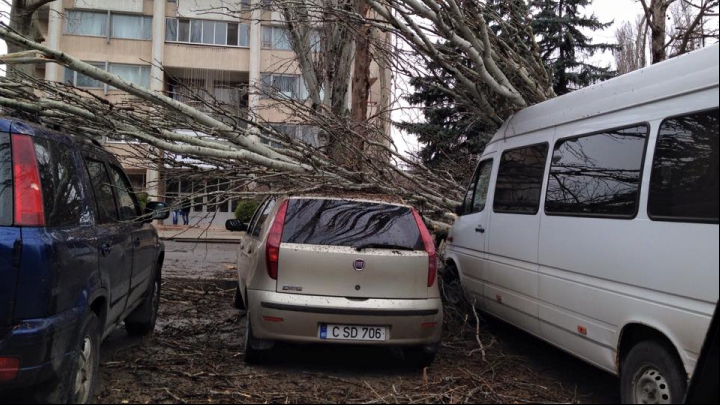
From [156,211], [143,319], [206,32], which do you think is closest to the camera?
[156,211]

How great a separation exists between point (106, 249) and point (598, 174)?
3.69m

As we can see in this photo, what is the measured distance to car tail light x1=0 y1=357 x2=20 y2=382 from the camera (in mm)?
2865

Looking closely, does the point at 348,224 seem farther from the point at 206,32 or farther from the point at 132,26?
the point at 132,26

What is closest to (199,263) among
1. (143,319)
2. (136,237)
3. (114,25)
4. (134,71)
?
(143,319)

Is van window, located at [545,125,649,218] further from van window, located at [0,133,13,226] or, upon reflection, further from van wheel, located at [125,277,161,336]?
van wheel, located at [125,277,161,336]

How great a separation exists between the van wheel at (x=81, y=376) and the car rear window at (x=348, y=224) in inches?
62.1

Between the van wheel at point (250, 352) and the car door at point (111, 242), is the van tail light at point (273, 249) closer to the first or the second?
the van wheel at point (250, 352)

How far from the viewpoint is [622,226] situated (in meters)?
3.72

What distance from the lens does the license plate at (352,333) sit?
4.39 m

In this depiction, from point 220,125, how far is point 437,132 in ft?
35.5

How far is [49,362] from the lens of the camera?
298 cm

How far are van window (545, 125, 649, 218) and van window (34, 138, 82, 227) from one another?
3.63 m

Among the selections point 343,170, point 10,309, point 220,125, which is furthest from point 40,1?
point 10,309

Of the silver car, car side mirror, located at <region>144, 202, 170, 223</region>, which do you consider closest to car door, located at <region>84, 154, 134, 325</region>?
car side mirror, located at <region>144, 202, 170, 223</region>
